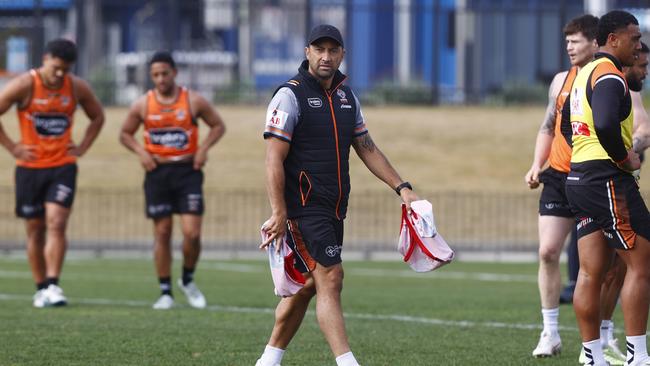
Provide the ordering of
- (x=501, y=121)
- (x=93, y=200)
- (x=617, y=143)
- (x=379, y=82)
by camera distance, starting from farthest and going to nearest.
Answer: (x=379, y=82)
(x=501, y=121)
(x=93, y=200)
(x=617, y=143)

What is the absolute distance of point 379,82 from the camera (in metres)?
34.8

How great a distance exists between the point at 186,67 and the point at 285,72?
2917 mm

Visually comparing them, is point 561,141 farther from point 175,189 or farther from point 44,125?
point 44,125

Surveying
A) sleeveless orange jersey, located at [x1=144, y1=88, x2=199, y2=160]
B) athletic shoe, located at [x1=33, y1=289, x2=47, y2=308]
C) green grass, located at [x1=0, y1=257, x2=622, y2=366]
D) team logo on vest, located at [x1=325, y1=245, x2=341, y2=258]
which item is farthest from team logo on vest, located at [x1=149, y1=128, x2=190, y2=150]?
team logo on vest, located at [x1=325, y1=245, x2=341, y2=258]

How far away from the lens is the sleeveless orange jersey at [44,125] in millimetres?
12594

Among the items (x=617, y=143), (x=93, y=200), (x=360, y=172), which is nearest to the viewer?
(x=617, y=143)

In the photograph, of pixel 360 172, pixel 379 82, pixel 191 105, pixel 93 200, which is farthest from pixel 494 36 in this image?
pixel 191 105

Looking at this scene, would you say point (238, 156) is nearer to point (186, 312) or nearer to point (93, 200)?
point (93, 200)

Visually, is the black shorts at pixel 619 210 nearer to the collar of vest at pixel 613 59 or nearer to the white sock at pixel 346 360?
the collar of vest at pixel 613 59

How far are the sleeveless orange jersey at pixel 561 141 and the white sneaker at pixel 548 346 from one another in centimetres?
113

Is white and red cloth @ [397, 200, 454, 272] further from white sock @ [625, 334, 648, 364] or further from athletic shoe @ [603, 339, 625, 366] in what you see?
athletic shoe @ [603, 339, 625, 366]

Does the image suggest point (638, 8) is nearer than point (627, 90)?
No

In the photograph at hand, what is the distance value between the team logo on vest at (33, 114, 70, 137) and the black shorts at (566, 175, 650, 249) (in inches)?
251

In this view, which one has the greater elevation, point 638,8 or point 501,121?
point 638,8
